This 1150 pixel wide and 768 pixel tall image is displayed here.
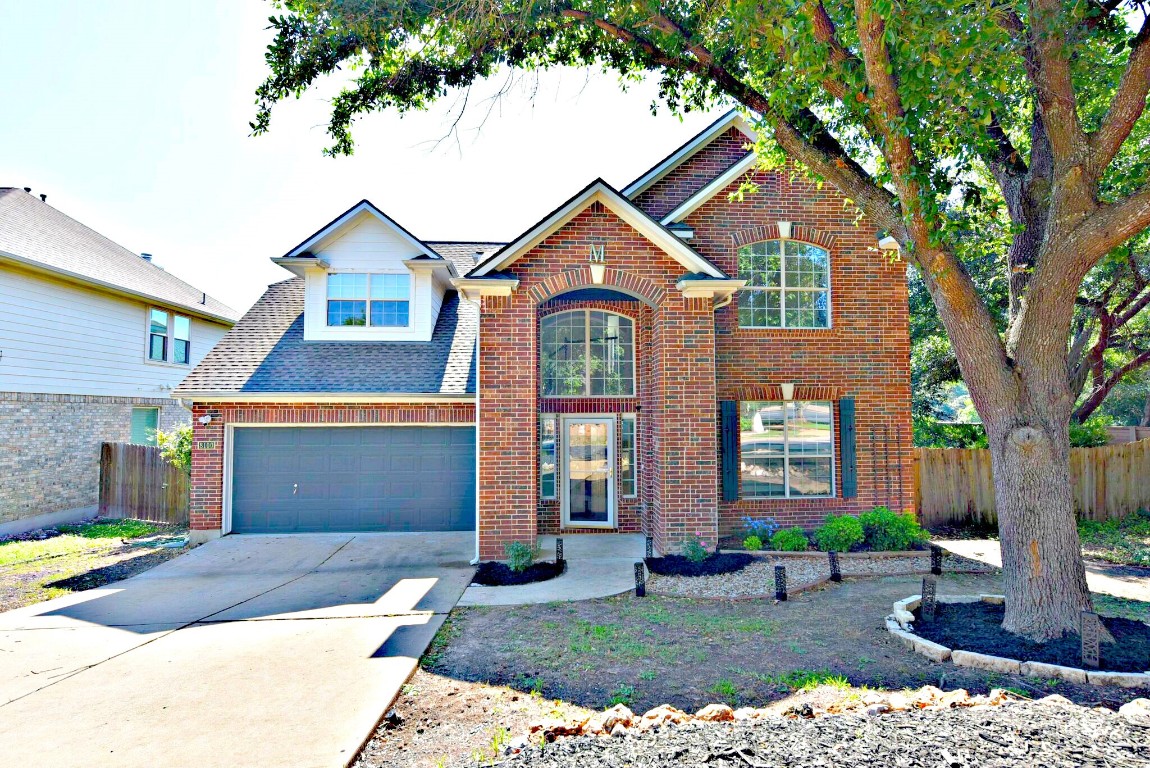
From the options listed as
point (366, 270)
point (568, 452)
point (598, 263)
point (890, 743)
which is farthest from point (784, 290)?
point (366, 270)

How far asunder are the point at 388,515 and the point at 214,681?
6.31m

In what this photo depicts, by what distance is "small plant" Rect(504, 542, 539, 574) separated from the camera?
8430mm

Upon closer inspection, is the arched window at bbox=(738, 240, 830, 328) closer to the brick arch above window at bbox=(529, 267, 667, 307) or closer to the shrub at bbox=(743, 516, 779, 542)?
the brick arch above window at bbox=(529, 267, 667, 307)

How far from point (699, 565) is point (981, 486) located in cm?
761

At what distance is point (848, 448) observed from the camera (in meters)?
10.4

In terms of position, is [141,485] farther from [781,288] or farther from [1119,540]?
[1119,540]

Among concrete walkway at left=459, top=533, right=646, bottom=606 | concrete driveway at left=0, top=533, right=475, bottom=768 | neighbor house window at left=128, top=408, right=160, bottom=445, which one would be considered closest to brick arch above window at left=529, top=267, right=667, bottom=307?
concrete walkway at left=459, top=533, right=646, bottom=606

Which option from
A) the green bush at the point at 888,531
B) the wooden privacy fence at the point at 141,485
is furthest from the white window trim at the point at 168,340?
the green bush at the point at 888,531

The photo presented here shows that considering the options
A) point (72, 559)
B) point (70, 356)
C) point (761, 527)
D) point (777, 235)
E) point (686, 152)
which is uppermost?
point (686, 152)

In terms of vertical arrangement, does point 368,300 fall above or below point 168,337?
above

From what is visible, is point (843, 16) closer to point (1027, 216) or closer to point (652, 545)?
point (1027, 216)

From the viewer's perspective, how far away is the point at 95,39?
8492 millimetres

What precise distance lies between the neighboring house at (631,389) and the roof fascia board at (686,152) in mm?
42

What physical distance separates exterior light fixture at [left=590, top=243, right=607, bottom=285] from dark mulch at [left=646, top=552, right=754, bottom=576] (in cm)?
451
